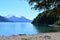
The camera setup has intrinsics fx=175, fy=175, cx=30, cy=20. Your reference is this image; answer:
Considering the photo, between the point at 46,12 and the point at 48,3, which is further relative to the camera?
the point at 46,12

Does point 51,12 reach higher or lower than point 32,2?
lower

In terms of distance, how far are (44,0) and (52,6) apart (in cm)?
41

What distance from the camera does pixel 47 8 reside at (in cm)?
671

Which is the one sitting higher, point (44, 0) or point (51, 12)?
point (44, 0)

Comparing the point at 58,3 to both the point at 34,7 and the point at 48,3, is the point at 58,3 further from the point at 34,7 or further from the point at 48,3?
the point at 34,7

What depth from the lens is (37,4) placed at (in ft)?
21.7

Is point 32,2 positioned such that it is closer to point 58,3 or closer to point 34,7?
point 34,7

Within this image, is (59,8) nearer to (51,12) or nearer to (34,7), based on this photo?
(51,12)

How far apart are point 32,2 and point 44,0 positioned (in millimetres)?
452

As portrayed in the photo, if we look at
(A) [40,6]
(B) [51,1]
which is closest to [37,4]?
(A) [40,6]

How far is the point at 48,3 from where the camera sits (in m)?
6.52

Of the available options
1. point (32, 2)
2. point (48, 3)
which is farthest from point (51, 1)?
point (32, 2)

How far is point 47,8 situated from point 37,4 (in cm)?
43

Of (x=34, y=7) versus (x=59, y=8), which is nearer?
(x=59, y=8)
